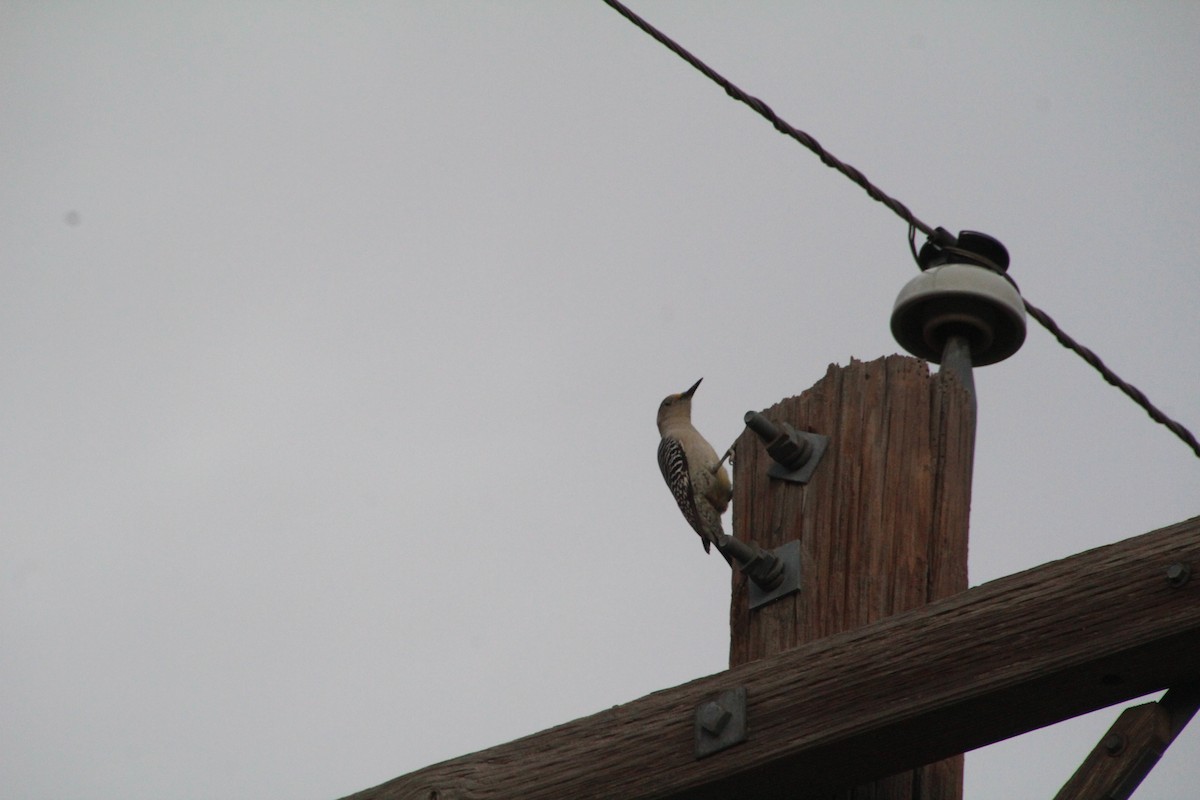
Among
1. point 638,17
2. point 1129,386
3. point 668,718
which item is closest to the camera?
point 668,718

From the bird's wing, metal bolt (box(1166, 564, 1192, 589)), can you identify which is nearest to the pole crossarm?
metal bolt (box(1166, 564, 1192, 589))

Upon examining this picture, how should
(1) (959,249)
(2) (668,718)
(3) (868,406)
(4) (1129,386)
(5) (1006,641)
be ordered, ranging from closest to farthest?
(5) (1006,641) → (2) (668,718) → (3) (868,406) → (1) (959,249) → (4) (1129,386)

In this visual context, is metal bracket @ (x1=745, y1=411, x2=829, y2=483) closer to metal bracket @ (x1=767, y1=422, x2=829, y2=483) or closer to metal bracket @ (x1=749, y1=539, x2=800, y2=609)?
metal bracket @ (x1=767, y1=422, x2=829, y2=483)

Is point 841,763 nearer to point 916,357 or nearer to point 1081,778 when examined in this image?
point 1081,778

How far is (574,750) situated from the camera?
2967 millimetres

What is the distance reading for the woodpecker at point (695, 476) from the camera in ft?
26.1

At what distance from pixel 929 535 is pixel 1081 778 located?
29.5 inches

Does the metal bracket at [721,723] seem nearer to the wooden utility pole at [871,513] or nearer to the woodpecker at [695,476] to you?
the wooden utility pole at [871,513]

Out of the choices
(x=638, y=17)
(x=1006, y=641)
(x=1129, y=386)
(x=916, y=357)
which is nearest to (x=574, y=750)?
(x=1006, y=641)

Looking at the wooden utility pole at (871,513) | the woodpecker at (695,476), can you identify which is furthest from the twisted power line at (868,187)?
the woodpecker at (695,476)

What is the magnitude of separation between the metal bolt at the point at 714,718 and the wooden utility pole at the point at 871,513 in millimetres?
380

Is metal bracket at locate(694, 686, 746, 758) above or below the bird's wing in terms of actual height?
below

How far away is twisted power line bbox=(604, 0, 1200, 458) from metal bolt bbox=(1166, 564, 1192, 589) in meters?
1.60

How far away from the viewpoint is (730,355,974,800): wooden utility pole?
3.21 m
